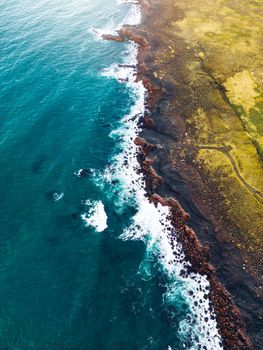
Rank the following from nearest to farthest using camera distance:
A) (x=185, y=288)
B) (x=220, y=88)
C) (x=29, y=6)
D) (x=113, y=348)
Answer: (x=113, y=348) → (x=185, y=288) → (x=220, y=88) → (x=29, y=6)

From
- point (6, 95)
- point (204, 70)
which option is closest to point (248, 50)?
point (204, 70)

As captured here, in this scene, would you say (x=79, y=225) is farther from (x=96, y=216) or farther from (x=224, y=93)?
(x=224, y=93)

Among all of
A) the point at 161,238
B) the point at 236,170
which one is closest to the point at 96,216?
the point at 161,238

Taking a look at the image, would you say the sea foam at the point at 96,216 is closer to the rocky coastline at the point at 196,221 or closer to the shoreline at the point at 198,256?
the shoreline at the point at 198,256

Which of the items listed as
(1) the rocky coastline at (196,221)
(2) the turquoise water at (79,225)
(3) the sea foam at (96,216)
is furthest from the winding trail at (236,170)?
(3) the sea foam at (96,216)

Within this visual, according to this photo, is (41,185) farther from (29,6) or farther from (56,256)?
(29,6)
